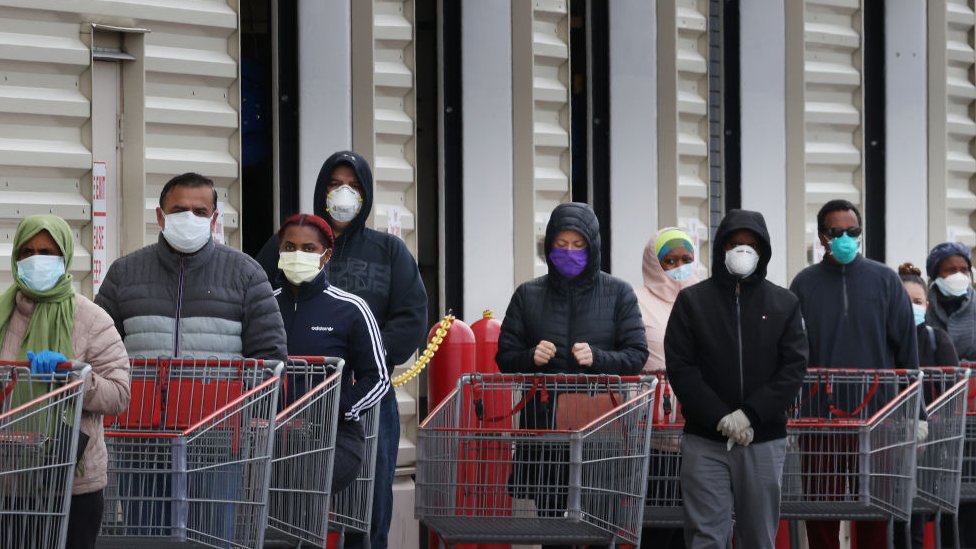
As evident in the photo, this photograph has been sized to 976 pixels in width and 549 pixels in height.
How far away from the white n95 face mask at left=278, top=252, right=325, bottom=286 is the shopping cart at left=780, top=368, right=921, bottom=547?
2.38 metres

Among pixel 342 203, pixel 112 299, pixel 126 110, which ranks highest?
pixel 126 110

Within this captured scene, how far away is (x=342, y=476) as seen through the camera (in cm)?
780

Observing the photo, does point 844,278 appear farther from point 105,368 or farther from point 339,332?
point 105,368


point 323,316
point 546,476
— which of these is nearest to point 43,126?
point 323,316

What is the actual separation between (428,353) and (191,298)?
11.1 feet

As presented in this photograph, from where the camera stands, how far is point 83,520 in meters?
6.46

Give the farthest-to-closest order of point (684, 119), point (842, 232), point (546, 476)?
point (684, 119) → point (842, 232) → point (546, 476)

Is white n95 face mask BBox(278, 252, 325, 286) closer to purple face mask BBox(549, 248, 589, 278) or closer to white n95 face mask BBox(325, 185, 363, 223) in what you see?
white n95 face mask BBox(325, 185, 363, 223)

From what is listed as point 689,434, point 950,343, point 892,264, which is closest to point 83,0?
point 689,434

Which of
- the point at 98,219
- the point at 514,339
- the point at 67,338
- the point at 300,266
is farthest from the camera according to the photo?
the point at 98,219

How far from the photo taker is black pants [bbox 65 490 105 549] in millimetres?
6445

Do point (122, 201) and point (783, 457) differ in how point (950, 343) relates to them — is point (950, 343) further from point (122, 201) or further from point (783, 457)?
point (122, 201)

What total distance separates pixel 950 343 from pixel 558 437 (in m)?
4.22

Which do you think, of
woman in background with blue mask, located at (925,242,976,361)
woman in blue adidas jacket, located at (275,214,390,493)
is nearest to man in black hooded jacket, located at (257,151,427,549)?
woman in blue adidas jacket, located at (275,214,390,493)
